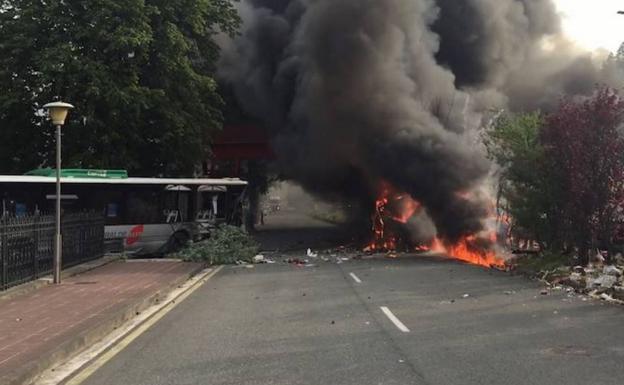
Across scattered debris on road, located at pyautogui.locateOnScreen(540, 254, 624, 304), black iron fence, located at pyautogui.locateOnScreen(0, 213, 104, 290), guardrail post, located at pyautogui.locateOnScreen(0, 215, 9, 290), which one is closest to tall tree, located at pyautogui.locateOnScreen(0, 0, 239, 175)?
black iron fence, located at pyautogui.locateOnScreen(0, 213, 104, 290)

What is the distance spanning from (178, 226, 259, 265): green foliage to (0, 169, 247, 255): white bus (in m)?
1.41

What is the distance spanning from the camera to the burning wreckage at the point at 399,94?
2192cm

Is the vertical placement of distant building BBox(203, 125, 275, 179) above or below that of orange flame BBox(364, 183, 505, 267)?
above

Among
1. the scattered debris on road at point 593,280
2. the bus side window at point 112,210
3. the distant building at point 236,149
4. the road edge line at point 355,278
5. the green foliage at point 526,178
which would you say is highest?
the distant building at point 236,149

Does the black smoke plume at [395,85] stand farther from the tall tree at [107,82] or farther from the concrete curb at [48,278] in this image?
the concrete curb at [48,278]

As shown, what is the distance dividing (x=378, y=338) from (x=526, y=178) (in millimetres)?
9238

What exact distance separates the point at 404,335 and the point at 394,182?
611 inches

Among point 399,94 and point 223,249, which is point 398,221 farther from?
point 223,249

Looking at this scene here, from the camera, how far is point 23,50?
22.6 meters

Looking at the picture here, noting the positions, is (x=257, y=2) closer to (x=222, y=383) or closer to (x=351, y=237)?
(x=351, y=237)

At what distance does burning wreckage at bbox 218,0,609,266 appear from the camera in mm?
21922

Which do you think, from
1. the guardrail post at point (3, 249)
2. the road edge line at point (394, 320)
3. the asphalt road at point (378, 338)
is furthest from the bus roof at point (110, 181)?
the road edge line at point (394, 320)

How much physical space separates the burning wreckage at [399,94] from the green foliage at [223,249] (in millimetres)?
5045

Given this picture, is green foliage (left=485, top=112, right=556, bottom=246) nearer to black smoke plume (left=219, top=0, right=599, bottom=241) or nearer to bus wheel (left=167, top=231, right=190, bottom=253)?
black smoke plume (left=219, top=0, right=599, bottom=241)
